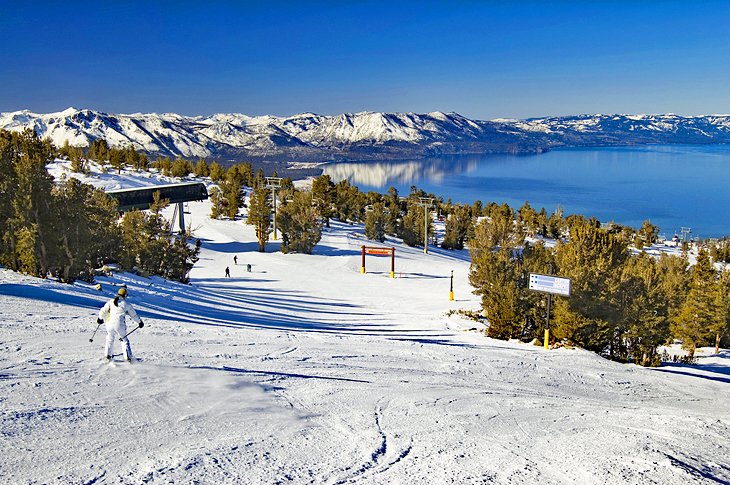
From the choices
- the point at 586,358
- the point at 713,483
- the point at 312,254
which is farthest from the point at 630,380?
the point at 312,254

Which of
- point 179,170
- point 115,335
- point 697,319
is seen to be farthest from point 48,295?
point 179,170

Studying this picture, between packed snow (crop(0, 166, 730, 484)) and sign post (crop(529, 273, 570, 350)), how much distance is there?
5.11 ft

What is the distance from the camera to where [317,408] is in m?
8.53

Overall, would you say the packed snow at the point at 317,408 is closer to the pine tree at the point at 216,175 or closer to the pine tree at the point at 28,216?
the pine tree at the point at 28,216

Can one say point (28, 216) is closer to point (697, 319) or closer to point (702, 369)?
point (702, 369)

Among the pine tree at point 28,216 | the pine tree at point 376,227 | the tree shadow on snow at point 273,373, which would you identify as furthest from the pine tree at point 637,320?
the pine tree at point 376,227

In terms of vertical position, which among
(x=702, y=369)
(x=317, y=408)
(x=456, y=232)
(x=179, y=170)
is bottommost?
(x=456, y=232)

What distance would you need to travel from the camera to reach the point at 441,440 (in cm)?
779

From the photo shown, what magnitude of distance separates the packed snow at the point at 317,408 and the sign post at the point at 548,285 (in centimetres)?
156

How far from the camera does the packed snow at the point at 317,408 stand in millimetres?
6430

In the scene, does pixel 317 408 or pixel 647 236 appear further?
pixel 647 236

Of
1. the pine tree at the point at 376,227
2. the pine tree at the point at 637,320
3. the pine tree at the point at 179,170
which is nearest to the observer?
the pine tree at the point at 637,320

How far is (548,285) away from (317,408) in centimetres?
1249

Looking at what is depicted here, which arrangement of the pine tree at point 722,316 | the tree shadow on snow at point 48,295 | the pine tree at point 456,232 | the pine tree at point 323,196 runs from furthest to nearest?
the pine tree at point 456,232 → the pine tree at point 323,196 → the pine tree at point 722,316 → the tree shadow on snow at point 48,295
